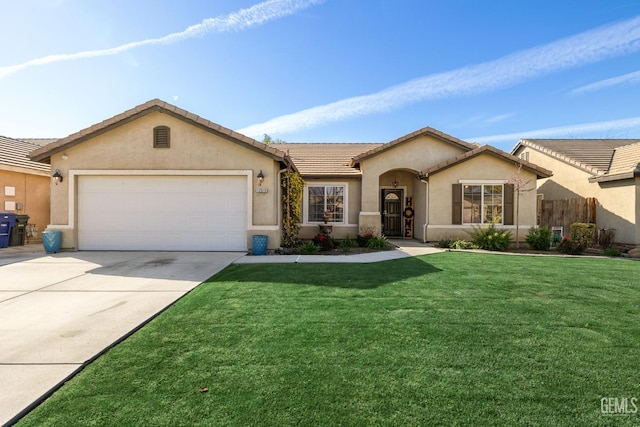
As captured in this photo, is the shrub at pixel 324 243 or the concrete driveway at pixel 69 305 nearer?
the concrete driveway at pixel 69 305

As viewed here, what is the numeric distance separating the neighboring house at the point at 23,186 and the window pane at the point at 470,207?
1862cm

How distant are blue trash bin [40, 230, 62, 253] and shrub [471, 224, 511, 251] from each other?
1515 centimetres

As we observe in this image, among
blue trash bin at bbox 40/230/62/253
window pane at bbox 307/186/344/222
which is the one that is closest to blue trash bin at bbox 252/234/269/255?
window pane at bbox 307/186/344/222

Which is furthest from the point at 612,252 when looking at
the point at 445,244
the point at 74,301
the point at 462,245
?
the point at 74,301

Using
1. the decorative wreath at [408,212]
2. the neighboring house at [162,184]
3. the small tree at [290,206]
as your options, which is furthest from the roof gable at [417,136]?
the neighboring house at [162,184]

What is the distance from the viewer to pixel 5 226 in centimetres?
1187

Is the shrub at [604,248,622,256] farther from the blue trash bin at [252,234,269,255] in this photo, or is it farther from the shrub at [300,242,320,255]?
the blue trash bin at [252,234,269,255]

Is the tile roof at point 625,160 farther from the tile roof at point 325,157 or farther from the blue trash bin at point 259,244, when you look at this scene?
the blue trash bin at point 259,244

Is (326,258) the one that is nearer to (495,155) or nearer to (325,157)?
(325,157)

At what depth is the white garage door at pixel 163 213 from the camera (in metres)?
10.8

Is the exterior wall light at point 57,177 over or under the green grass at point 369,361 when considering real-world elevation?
over

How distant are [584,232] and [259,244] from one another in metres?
13.3

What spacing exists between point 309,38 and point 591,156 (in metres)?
15.0

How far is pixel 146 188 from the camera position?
10.9 m
